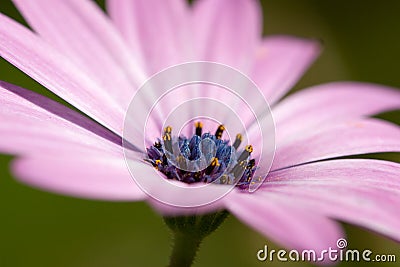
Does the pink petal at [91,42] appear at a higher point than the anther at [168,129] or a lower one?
higher

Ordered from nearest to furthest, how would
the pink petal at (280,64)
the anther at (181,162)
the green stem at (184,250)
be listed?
the green stem at (184,250)
the anther at (181,162)
the pink petal at (280,64)

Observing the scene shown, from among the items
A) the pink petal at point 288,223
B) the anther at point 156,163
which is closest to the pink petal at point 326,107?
the anther at point 156,163

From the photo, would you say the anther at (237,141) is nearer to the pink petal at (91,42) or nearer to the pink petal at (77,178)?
the pink petal at (91,42)

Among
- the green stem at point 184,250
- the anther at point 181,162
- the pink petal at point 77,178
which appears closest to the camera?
the pink petal at point 77,178

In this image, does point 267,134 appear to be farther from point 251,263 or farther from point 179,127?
point 251,263

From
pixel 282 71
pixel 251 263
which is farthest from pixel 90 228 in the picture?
pixel 282 71

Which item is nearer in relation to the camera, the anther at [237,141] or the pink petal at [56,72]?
the pink petal at [56,72]
